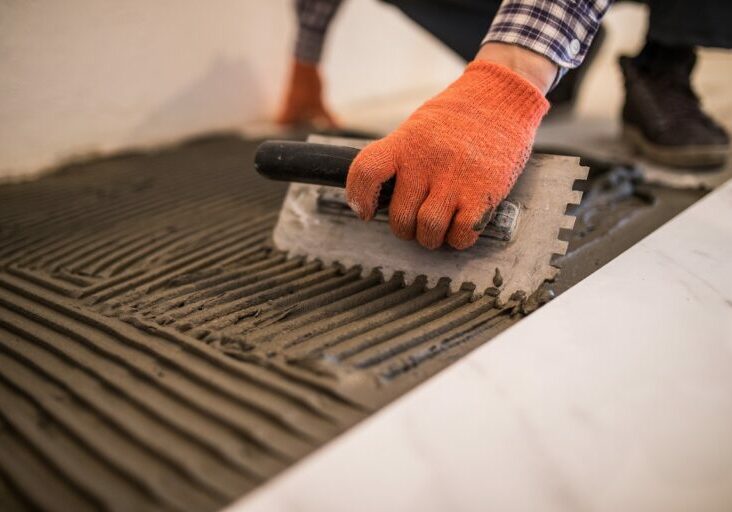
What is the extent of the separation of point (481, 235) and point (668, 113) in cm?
125

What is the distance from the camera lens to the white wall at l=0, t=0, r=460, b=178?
1799 mm

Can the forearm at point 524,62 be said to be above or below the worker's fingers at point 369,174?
above

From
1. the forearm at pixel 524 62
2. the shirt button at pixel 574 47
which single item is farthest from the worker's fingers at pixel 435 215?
the shirt button at pixel 574 47

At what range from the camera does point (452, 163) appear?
0.94 m

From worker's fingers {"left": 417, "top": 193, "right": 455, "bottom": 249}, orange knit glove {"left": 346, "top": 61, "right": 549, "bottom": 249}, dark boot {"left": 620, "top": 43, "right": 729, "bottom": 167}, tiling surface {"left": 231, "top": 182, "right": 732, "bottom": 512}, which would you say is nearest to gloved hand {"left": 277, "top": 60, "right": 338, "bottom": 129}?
dark boot {"left": 620, "top": 43, "right": 729, "bottom": 167}

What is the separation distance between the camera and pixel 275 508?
55 cm

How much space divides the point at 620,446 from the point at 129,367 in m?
0.72

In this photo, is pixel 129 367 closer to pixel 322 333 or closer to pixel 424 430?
pixel 322 333

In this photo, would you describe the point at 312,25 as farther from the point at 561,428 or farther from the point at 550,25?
the point at 561,428

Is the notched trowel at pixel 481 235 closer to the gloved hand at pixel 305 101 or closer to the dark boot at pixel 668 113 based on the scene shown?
the dark boot at pixel 668 113

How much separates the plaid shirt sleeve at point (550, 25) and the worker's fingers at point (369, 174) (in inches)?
14.8

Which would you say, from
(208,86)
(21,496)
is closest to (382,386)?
(21,496)

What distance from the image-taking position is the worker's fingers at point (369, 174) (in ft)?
3.08

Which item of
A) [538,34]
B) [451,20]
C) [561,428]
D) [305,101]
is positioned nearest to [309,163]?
[538,34]
